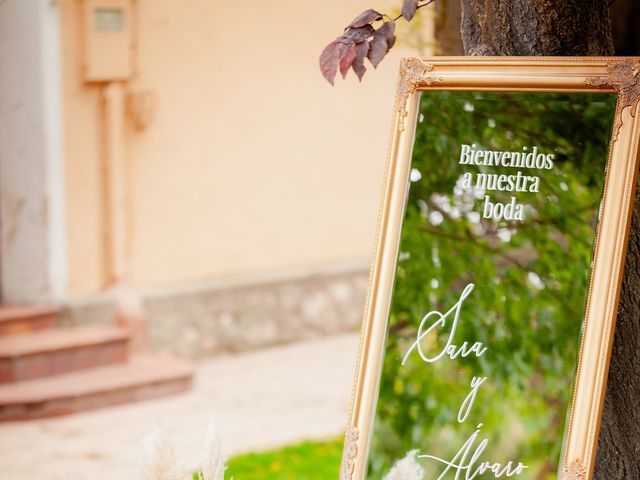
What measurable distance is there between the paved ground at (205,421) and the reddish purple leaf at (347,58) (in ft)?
8.31

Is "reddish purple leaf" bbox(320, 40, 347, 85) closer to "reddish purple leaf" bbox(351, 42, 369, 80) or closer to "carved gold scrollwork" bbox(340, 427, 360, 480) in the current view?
"reddish purple leaf" bbox(351, 42, 369, 80)

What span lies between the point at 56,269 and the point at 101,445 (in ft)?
5.19

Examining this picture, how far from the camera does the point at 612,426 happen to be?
2775 mm

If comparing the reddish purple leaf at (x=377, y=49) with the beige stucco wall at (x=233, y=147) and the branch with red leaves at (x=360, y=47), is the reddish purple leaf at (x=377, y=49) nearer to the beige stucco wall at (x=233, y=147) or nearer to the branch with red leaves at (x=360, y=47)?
the branch with red leaves at (x=360, y=47)

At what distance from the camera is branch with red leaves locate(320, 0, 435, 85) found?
8.38ft

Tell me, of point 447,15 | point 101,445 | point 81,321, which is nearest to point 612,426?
point 447,15

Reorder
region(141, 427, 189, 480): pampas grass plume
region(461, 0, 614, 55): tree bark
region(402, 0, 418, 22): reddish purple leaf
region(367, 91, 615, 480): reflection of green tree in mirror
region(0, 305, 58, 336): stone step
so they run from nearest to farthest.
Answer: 1. region(141, 427, 189, 480): pampas grass plume
2. region(367, 91, 615, 480): reflection of green tree in mirror
3. region(402, 0, 418, 22): reddish purple leaf
4. region(461, 0, 614, 55): tree bark
5. region(0, 305, 58, 336): stone step

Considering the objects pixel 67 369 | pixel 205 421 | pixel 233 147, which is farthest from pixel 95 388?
pixel 233 147

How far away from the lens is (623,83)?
234 cm

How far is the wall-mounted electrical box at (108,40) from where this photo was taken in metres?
6.77

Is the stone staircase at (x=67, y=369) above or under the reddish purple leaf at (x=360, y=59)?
under

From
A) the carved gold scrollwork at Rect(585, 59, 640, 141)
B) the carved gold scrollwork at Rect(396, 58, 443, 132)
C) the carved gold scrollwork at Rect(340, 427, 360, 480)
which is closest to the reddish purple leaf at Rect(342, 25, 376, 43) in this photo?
the carved gold scrollwork at Rect(396, 58, 443, 132)

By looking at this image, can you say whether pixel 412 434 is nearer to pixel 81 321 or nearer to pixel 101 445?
pixel 101 445

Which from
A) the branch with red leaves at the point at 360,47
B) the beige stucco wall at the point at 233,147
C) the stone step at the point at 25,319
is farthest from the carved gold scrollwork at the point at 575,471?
the beige stucco wall at the point at 233,147
